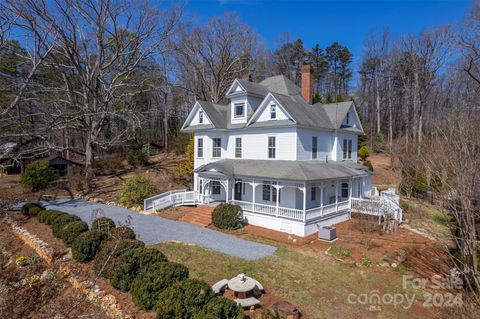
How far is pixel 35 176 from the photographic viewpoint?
78.4 feet

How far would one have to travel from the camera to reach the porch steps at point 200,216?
1697 centimetres

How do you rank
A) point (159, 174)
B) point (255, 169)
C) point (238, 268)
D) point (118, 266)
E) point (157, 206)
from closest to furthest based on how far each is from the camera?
point (118, 266) → point (238, 268) → point (255, 169) → point (157, 206) → point (159, 174)

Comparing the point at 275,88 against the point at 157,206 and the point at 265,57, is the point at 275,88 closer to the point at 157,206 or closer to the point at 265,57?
the point at 157,206

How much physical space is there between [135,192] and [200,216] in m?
6.09

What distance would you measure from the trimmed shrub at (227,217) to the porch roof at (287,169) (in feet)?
8.25

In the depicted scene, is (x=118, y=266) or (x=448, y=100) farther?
(x=448, y=100)

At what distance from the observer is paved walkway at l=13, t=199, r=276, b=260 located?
40.5 feet

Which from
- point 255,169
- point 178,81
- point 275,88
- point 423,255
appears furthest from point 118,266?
point 178,81

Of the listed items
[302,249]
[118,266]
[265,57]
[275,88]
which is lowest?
[302,249]

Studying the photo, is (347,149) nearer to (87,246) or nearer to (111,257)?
(111,257)

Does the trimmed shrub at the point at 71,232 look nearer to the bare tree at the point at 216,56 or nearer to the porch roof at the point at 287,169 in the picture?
the porch roof at the point at 287,169

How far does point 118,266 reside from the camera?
849 centimetres

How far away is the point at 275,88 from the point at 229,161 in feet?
24.0

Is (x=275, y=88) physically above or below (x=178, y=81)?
below
